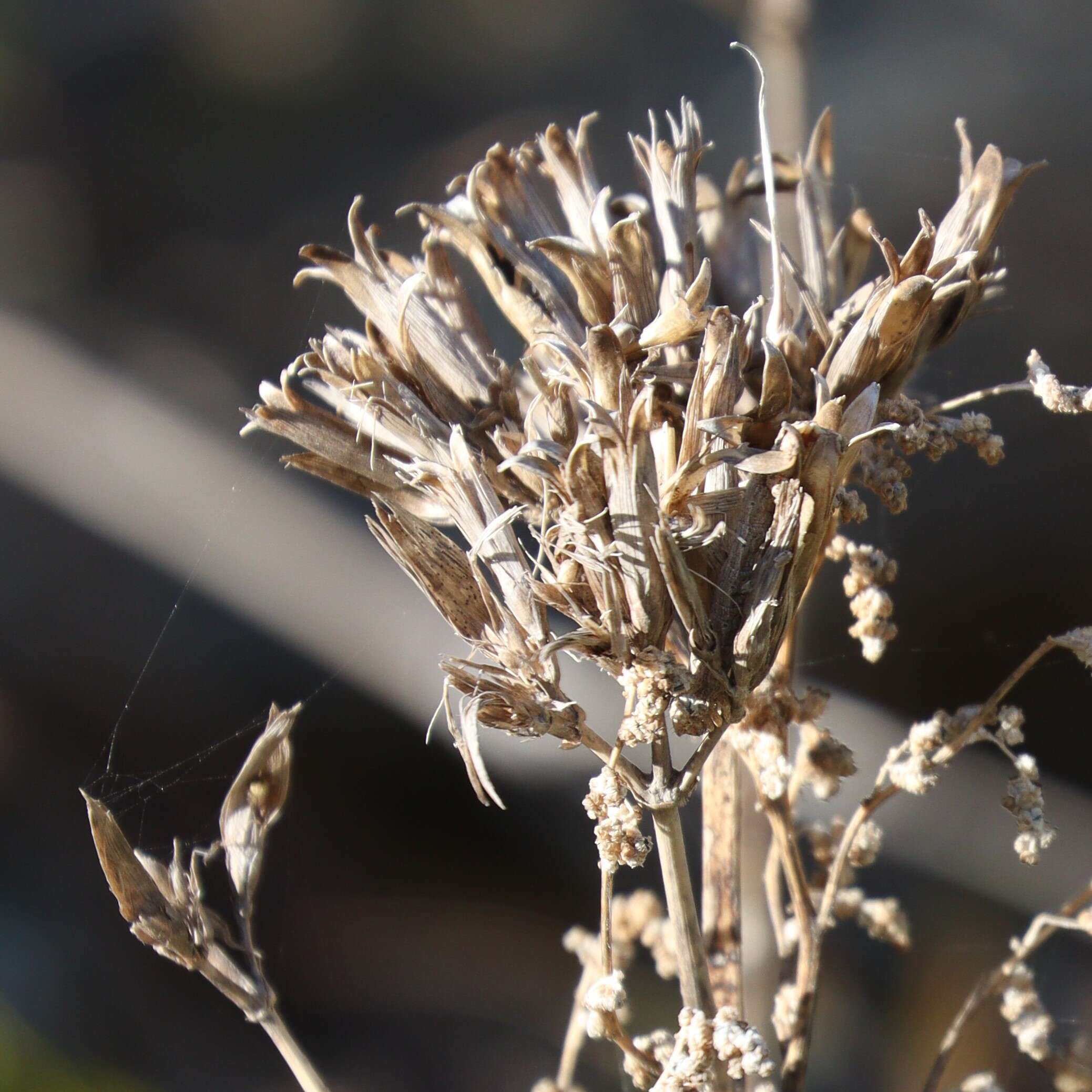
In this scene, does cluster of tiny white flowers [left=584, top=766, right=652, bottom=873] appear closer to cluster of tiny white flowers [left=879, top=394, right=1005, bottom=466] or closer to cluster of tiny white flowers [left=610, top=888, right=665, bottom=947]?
cluster of tiny white flowers [left=879, top=394, right=1005, bottom=466]

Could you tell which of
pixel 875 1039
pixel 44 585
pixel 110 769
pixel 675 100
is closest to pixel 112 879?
pixel 110 769

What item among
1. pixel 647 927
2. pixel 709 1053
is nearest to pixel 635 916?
pixel 647 927

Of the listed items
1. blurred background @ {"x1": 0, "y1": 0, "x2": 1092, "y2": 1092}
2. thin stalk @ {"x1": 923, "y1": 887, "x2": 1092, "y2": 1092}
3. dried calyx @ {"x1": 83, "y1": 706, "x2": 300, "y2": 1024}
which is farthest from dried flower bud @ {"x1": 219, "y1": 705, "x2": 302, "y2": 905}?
blurred background @ {"x1": 0, "y1": 0, "x2": 1092, "y2": 1092}

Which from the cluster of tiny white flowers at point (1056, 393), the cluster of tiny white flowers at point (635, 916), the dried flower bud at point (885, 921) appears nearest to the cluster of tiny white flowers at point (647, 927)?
the cluster of tiny white flowers at point (635, 916)

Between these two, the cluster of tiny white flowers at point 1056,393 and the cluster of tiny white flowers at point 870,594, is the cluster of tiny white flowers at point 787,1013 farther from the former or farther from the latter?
the cluster of tiny white flowers at point 1056,393

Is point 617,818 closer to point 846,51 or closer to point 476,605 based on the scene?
point 476,605

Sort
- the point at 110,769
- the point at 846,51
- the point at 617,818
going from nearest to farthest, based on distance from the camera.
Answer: the point at 617,818 → the point at 110,769 → the point at 846,51
